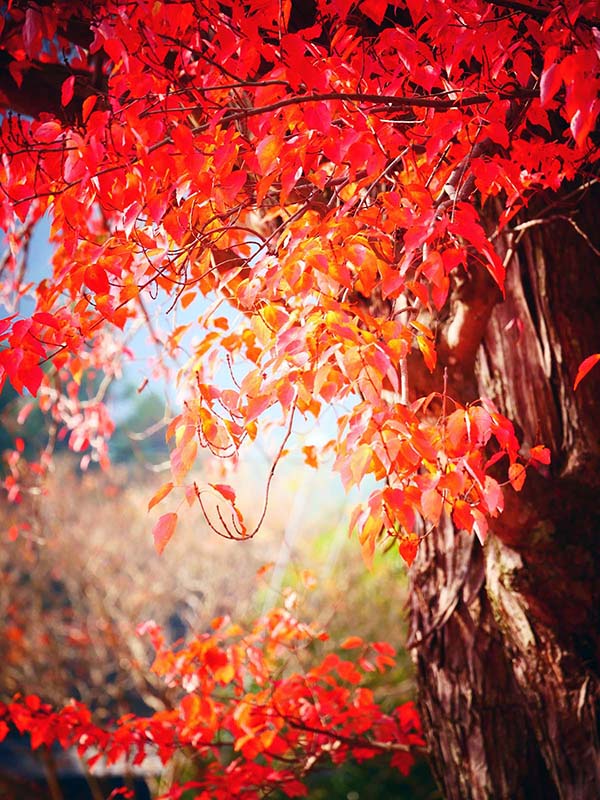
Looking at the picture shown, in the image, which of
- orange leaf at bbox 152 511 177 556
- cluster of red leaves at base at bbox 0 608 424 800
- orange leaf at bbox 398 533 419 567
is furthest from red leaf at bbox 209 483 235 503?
cluster of red leaves at base at bbox 0 608 424 800

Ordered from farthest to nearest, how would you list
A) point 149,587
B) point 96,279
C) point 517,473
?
point 149,587
point 517,473
point 96,279

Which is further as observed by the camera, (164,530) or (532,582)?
(532,582)

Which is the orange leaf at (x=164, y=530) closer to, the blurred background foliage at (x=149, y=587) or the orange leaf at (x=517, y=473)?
the orange leaf at (x=517, y=473)

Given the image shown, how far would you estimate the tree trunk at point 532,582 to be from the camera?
2.45 meters

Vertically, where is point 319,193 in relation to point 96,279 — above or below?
above

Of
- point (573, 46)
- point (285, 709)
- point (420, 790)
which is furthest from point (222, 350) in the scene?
point (420, 790)

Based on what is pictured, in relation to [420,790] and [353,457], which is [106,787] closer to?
[420,790]

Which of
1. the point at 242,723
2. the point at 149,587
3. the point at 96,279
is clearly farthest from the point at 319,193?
the point at 149,587

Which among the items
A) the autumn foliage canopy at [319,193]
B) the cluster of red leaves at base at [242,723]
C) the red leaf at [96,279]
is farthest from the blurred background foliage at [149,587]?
the red leaf at [96,279]

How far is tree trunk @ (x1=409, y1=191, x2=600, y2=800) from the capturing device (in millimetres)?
2445

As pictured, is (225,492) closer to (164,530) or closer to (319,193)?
(164,530)

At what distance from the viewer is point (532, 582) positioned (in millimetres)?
2441

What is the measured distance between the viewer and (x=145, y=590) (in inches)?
337

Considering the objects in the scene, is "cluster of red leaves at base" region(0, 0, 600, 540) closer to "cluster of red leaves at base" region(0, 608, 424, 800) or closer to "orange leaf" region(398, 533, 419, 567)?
Result: "orange leaf" region(398, 533, 419, 567)
